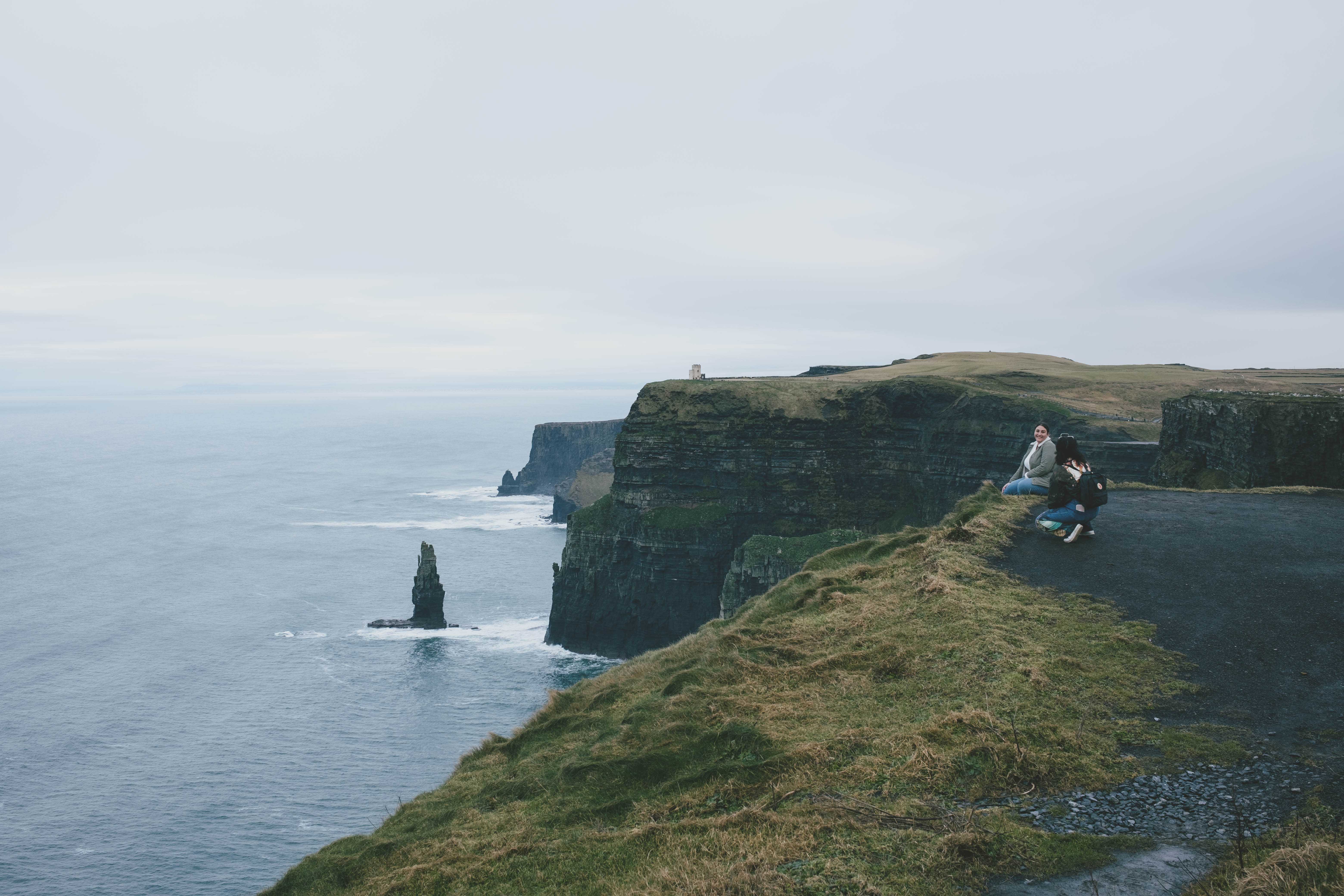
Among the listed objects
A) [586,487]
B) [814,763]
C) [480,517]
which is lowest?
[480,517]

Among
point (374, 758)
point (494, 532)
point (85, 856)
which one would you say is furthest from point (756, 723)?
point (494, 532)

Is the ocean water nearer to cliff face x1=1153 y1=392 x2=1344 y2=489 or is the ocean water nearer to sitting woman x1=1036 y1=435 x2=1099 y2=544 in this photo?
sitting woman x1=1036 y1=435 x2=1099 y2=544

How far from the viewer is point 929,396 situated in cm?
8138

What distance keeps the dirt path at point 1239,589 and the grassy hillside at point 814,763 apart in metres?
0.70

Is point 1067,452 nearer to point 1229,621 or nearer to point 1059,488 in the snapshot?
point 1059,488

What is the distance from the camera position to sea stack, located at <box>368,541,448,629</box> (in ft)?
269

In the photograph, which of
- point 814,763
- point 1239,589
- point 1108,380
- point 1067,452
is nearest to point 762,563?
point 1108,380

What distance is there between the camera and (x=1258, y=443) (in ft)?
95.9

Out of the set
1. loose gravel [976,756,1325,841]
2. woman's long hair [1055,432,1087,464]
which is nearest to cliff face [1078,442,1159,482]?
woman's long hair [1055,432,1087,464]

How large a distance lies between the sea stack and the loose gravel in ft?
256

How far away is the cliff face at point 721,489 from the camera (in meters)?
80.8

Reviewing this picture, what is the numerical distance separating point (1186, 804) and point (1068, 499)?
10.2 meters

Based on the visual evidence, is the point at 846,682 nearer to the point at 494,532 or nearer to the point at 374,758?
the point at 374,758

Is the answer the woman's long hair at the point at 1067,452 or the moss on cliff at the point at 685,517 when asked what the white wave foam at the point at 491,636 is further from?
the woman's long hair at the point at 1067,452
